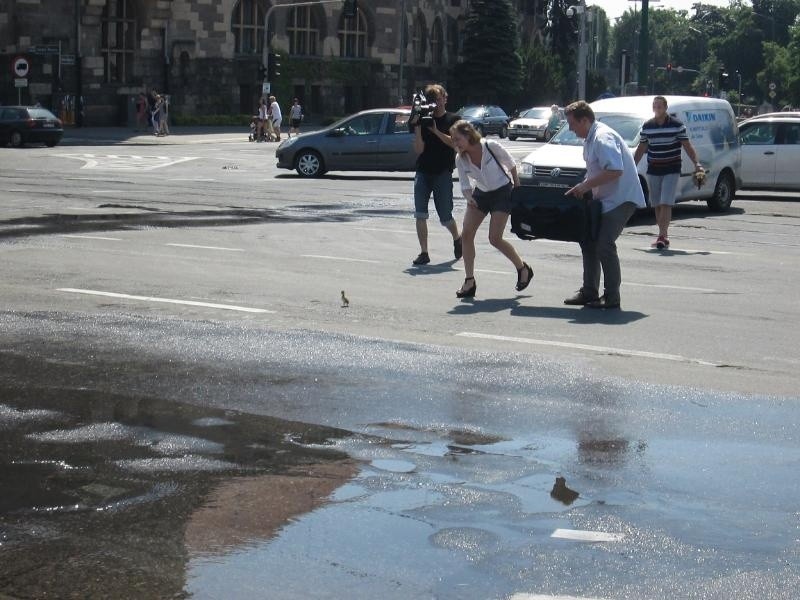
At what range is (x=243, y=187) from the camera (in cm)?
2605

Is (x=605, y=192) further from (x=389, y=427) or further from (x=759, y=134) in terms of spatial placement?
(x=759, y=134)

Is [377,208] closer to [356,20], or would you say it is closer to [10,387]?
[10,387]

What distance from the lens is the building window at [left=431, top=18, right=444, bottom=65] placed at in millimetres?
80125

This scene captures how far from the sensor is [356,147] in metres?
31.1

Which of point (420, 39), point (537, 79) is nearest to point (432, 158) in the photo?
point (420, 39)

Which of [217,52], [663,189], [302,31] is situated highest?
[302,31]

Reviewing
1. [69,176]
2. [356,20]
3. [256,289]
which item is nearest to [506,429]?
[256,289]

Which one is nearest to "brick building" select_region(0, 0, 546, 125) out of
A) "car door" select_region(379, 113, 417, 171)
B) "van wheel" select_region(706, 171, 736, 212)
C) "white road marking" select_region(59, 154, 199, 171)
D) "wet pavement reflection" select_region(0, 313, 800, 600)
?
"white road marking" select_region(59, 154, 199, 171)

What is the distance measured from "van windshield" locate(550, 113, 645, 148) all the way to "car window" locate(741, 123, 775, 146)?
542cm

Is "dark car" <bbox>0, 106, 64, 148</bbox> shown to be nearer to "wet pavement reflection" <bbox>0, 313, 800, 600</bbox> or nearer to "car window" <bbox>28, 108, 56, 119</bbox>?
"car window" <bbox>28, 108, 56, 119</bbox>

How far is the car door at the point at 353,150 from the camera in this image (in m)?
31.0

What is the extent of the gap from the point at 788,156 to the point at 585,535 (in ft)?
72.7

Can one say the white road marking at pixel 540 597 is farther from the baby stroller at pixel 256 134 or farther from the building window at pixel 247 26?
the building window at pixel 247 26

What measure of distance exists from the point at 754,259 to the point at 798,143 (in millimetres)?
11284
